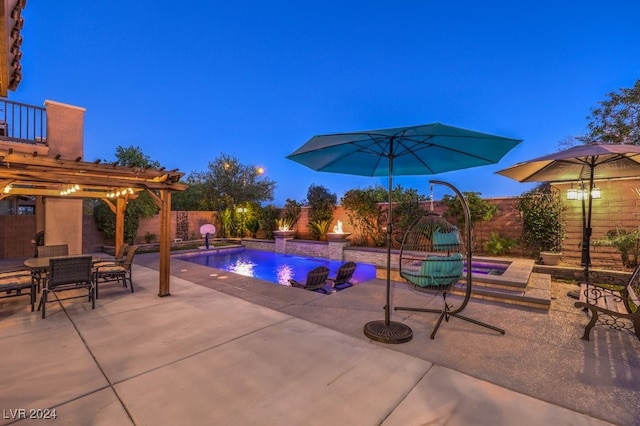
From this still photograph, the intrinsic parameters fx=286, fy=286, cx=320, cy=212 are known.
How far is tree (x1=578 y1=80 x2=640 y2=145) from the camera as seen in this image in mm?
10008

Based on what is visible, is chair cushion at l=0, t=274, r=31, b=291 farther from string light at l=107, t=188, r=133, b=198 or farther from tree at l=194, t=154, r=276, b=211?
tree at l=194, t=154, r=276, b=211

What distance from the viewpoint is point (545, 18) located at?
13242 millimetres

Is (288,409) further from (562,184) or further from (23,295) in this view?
(562,184)

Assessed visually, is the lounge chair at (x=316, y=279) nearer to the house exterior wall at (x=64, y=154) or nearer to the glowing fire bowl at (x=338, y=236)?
the glowing fire bowl at (x=338, y=236)

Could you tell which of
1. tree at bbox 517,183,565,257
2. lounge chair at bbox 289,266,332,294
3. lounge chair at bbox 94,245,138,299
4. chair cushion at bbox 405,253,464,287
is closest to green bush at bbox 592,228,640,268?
tree at bbox 517,183,565,257

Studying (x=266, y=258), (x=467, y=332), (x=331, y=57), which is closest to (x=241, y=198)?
(x=266, y=258)

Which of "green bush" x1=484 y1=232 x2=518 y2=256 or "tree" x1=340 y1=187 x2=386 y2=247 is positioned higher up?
"tree" x1=340 y1=187 x2=386 y2=247

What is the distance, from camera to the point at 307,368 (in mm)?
2629

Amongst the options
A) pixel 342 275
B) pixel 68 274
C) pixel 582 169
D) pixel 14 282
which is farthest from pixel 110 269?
pixel 582 169

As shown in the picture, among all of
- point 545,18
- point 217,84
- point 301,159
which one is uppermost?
point 217,84

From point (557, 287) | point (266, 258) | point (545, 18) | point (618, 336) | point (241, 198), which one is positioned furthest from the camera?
point (241, 198)

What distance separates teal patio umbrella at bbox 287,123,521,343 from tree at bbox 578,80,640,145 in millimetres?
10929

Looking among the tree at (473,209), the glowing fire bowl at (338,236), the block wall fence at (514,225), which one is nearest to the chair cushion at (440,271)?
the block wall fence at (514,225)

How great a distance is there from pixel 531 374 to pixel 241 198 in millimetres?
17479
